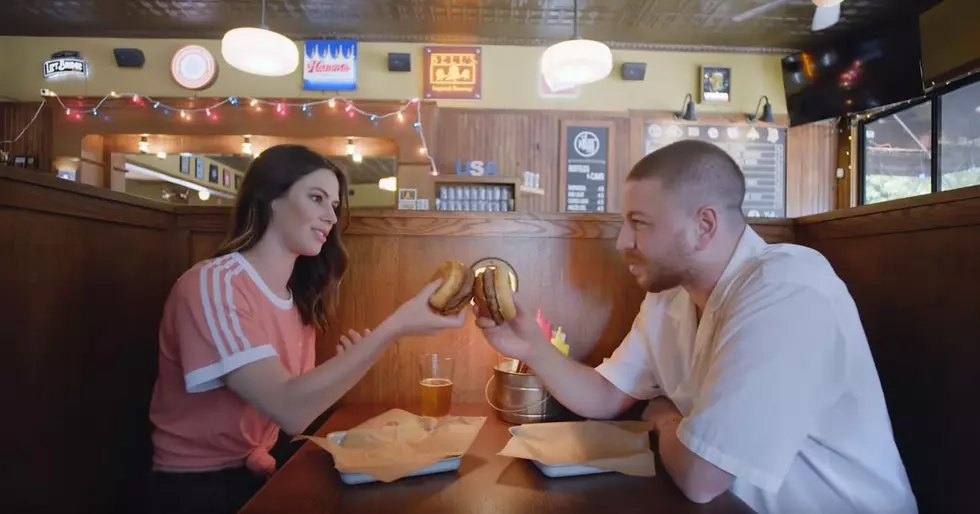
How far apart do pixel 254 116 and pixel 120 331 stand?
4.43m

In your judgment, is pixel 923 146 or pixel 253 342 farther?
pixel 923 146

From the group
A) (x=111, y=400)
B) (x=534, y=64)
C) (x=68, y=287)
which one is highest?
(x=534, y=64)

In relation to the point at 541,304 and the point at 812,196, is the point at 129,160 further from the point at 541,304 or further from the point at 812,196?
the point at 812,196

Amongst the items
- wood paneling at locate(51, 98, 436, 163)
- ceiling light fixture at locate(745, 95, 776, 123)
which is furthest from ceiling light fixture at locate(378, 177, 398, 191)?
ceiling light fixture at locate(745, 95, 776, 123)

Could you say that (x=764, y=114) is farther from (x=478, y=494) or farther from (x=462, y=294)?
(x=478, y=494)

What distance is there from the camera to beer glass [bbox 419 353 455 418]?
165cm

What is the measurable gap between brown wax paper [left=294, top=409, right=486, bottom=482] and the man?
12.1 inches

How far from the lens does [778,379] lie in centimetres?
110

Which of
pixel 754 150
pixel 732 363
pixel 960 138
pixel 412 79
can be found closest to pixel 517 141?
pixel 412 79

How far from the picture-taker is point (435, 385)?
1.66 m

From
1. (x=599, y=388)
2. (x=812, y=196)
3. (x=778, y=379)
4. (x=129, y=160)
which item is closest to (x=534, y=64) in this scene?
(x=812, y=196)

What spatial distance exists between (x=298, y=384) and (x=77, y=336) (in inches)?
28.0

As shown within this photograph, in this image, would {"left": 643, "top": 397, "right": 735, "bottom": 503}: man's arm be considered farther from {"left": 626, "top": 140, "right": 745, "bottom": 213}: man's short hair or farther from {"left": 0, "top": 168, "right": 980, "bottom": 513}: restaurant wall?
{"left": 0, "top": 168, "right": 980, "bottom": 513}: restaurant wall

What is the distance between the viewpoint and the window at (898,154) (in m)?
5.23
